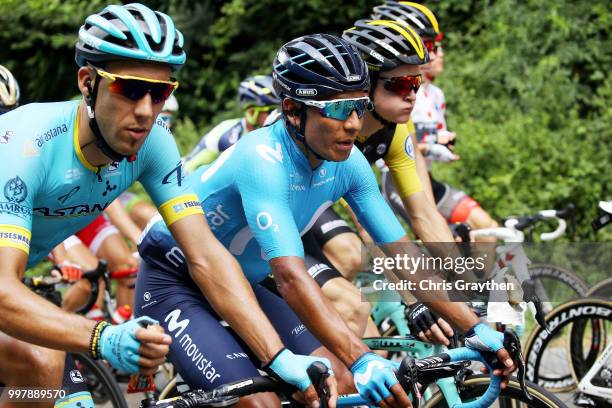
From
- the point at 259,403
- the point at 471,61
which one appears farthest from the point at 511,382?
the point at 471,61

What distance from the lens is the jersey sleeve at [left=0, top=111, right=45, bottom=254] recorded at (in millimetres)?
3938

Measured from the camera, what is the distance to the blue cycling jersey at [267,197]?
464cm

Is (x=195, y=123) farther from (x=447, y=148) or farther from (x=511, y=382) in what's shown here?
(x=511, y=382)

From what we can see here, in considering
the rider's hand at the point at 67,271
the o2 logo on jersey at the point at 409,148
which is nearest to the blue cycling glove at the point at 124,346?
the o2 logo on jersey at the point at 409,148

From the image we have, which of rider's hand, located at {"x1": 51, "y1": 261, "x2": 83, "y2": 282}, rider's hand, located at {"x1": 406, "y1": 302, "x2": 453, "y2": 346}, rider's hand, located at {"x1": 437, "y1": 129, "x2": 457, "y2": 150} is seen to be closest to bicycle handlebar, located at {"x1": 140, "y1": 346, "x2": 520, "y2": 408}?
rider's hand, located at {"x1": 406, "y1": 302, "x2": 453, "y2": 346}

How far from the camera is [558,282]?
922 cm

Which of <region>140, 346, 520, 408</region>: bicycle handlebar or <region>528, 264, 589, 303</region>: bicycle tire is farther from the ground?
<region>140, 346, 520, 408</region>: bicycle handlebar

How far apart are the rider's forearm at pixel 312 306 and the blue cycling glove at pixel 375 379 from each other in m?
0.18

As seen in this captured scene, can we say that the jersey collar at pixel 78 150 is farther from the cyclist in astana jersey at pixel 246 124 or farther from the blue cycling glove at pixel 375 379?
the cyclist in astana jersey at pixel 246 124

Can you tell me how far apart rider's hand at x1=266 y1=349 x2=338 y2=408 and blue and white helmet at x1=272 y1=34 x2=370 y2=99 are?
127 centimetres

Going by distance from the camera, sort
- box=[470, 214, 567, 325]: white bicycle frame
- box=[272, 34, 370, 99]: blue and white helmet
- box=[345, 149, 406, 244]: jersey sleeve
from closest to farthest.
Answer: box=[272, 34, 370, 99]: blue and white helmet, box=[345, 149, 406, 244]: jersey sleeve, box=[470, 214, 567, 325]: white bicycle frame

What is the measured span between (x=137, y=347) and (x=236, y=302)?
1013mm

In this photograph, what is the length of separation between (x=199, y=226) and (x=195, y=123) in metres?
10.5

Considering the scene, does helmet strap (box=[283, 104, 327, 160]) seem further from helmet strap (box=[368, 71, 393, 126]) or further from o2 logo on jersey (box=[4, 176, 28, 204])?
o2 logo on jersey (box=[4, 176, 28, 204])
